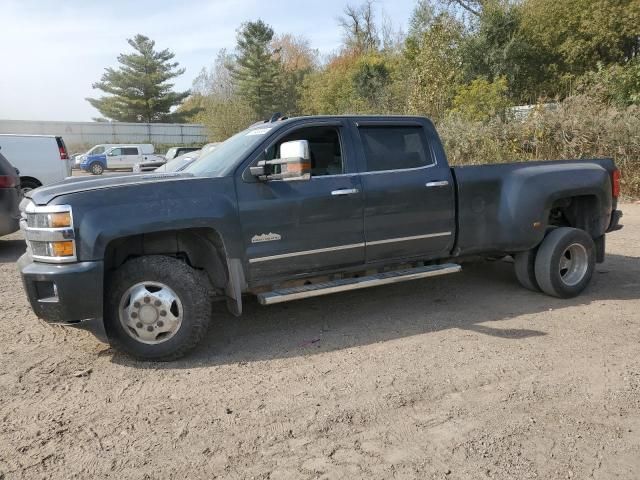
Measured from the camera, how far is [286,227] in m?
4.47

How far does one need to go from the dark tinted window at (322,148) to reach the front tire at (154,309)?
1440 millimetres

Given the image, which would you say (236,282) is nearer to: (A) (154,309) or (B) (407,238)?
(A) (154,309)

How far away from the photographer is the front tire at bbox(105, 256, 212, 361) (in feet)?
13.4

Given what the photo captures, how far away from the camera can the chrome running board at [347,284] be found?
4.45 metres

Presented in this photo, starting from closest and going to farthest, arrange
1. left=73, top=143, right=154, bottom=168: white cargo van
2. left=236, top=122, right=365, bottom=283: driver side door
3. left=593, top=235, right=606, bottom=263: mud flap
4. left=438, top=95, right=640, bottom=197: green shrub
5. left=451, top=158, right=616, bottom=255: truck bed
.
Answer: left=236, top=122, right=365, bottom=283: driver side door, left=451, top=158, right=616, bottom=255: truck bed, left=593, top=235, right=606, bottom=263: mud flap, left=438, top=95, right=640, bottom=197: green shrub, left=73, top=143, right=154, bottom=168: white cargo van

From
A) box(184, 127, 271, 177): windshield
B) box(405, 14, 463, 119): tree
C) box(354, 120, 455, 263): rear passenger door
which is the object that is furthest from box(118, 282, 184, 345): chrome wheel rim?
box(405, 14, 463, 119): tree

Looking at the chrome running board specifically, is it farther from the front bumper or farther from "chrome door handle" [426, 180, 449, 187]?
the front bumper

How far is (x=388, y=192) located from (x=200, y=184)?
1.69m

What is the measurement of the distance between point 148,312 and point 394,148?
2.70 m

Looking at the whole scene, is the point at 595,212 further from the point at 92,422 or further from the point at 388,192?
the point at 92,422

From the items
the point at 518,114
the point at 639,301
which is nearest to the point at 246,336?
the point at 639,301

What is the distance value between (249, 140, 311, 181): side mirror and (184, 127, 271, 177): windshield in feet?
0.79

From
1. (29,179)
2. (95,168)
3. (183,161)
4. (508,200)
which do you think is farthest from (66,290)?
(95,168)

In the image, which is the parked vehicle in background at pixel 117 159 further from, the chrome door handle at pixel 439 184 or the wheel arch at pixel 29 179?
the chrome door handle at pixel 439 184
